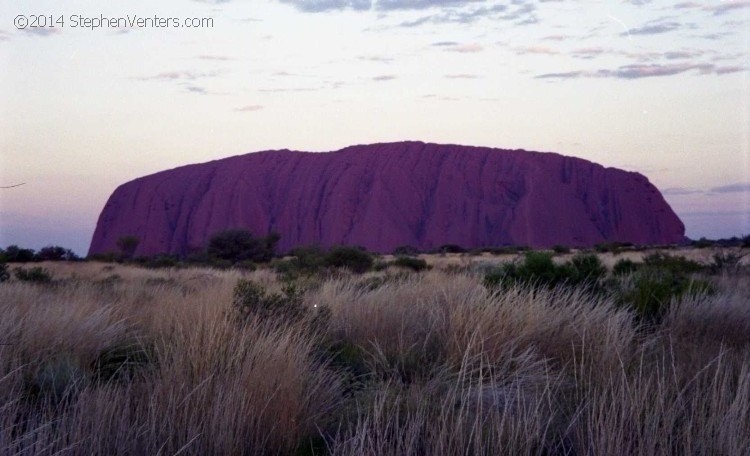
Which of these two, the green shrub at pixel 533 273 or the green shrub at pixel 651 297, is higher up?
the green shrub at pixel 533 273

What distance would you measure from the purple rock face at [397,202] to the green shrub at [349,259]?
49275mm

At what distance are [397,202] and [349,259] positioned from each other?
57152mm

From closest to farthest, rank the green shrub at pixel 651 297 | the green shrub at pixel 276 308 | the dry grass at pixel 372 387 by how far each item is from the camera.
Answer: the dry grass at pixel 372 387, the green shrub at pixel 276 308, the green shrub at pixel 651 297

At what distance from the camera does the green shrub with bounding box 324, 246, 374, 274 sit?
106 feet

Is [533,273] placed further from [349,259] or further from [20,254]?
[20,254]

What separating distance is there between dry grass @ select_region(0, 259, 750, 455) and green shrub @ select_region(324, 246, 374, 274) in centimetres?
2270

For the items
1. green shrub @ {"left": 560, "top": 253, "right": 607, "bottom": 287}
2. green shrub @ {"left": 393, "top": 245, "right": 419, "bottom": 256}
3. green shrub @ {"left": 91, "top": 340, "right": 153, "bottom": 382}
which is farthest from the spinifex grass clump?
green shrub @ {"left": 393, "top": 245, "right": 419, "bottom": 256}

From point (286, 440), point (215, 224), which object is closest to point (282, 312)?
point (286, 440)

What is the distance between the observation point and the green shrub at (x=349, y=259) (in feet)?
106

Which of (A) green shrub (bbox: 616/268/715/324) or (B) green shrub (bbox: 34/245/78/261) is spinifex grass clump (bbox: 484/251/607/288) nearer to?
(A) green shrub (bbox: 616/268/715/324)

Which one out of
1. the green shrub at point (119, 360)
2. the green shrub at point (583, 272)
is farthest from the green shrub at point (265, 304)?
the green shrub at point (583, 272)

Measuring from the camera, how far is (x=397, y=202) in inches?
3543

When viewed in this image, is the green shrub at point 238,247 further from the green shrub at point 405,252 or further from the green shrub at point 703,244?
the green shrub at point 703,244

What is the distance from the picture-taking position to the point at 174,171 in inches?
4031
